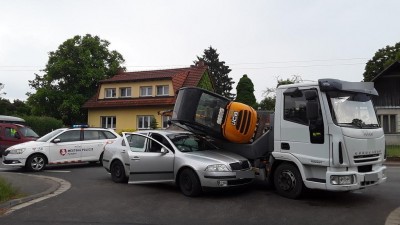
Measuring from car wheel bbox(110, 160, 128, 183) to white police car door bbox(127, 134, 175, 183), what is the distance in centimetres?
107

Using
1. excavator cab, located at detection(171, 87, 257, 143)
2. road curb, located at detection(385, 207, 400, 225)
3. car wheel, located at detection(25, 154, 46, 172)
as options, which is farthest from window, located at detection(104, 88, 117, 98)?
road curb, located at detection(385, 207, 400, 225)

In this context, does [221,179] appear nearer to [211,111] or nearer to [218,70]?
[211,111]

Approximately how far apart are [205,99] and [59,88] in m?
39.9

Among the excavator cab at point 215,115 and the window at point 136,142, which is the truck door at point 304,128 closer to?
the excavator cab at point 215,115

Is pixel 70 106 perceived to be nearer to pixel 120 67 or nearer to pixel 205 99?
pixel 120 67

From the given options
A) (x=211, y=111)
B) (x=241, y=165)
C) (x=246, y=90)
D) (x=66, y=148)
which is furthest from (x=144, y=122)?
(x=241, y=165)

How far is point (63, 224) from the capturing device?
7.32 meters

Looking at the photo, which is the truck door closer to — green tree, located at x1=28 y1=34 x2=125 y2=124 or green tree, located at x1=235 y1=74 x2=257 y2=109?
green tree, located at x1=235 y1=74 x2=257 y2=109

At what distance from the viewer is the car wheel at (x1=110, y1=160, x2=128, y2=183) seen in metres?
12.0

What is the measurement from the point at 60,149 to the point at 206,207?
9107mm

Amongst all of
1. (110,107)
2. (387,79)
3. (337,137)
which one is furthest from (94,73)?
(337,137)

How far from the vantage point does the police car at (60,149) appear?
15.4m

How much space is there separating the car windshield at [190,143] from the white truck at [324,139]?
49.9 inches

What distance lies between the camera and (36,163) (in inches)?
611
